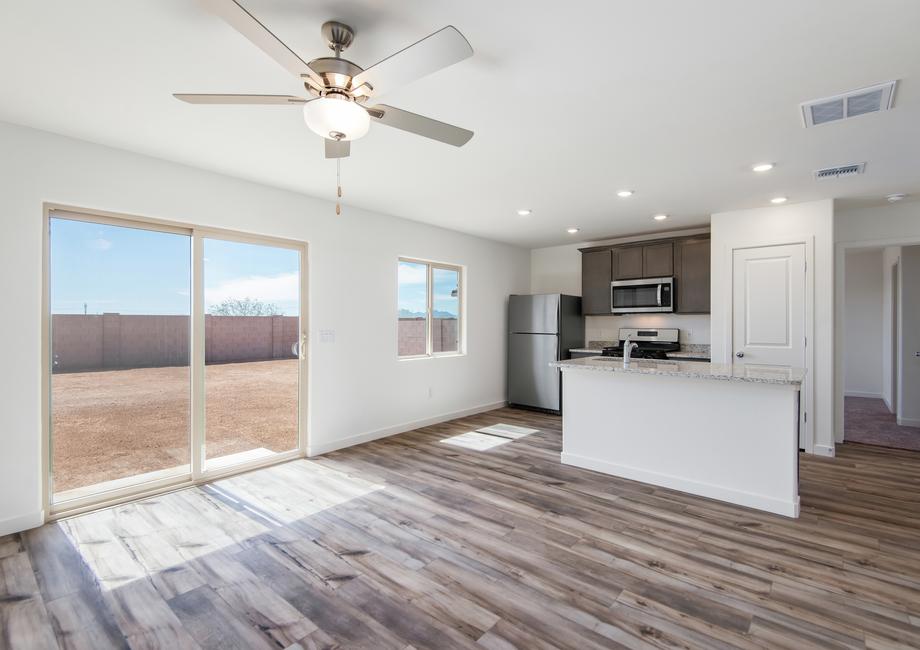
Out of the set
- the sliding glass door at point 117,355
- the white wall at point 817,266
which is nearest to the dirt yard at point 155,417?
the sliding glass door at point 117,355

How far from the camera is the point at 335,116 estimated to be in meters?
1.77

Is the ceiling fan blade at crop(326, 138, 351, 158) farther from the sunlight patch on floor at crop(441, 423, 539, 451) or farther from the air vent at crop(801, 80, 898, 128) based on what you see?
the sunlight patch on floor at crop(441, 423, 539, 451)

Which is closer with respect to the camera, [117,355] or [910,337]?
[117,355]

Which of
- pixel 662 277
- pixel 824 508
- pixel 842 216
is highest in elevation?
pixel 842 216

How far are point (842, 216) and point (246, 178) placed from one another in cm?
585

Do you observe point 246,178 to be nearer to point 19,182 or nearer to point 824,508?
point 19,182

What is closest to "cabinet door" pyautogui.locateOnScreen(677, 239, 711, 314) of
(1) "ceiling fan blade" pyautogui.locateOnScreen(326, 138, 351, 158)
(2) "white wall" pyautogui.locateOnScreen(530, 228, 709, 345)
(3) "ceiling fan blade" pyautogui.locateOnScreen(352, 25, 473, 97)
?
(2) "white wall" pyautogui.locateOnScreen(530, 228, 709, 345)

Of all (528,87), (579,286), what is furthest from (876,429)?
(528,87)

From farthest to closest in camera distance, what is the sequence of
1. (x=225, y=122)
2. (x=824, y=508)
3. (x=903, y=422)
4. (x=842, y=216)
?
1. (x=903, y=422)
2. (x=842, y=216)
3. (x=824, y=508)
4. (x=225, y=122)

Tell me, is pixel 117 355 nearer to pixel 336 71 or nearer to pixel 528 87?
pixel 336 71

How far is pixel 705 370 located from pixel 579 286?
3513 millimetres

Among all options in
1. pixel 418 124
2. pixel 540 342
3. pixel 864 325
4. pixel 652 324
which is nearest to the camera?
pixel 418 124

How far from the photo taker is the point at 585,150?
Answer: 10.2ft

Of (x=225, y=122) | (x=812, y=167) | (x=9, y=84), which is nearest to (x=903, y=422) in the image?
(x=812, y=167)
